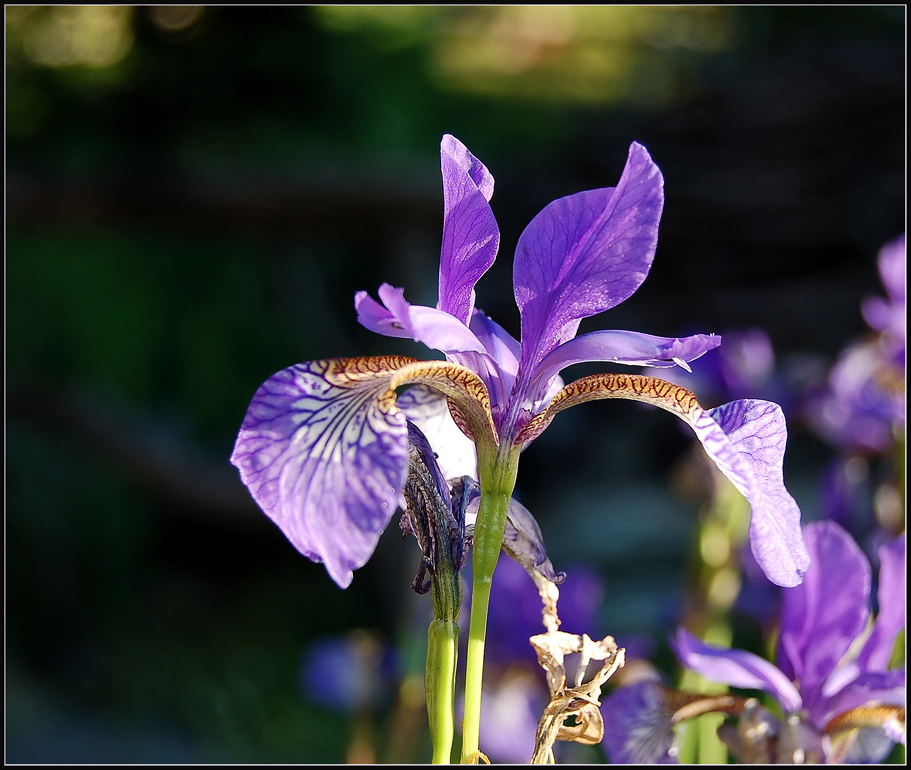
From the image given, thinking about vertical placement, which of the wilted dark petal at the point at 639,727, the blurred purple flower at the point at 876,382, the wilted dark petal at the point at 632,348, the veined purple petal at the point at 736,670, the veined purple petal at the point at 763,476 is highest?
the wilted dark petal at the point at 632,348

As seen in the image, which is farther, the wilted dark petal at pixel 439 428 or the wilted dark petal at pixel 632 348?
the wilted dark petal at pixel 439 428

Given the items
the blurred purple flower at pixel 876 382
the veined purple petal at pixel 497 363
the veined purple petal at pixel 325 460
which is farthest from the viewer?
the blurred purple flower at pixel 876 382

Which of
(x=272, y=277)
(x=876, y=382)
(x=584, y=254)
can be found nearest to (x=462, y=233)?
(x=584, y=254)

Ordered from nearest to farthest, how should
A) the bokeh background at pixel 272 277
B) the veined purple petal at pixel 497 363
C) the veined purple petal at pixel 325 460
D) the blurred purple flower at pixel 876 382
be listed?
1. the veined purple petal at pixel 325 460
2. the veined purple petal at pixel 497 363
3. the blurred purple flower at pixel 876 382
4. the bokeh background at pixel 272 277

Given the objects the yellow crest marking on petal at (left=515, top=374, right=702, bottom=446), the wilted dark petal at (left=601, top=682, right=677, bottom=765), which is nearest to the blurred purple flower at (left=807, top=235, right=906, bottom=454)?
the wilted dark petal at (left=601, top=682, right=677, bottom=765)

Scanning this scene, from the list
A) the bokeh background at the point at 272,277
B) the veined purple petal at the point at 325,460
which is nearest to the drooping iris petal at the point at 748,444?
the veined purple petal at the point at 325,460

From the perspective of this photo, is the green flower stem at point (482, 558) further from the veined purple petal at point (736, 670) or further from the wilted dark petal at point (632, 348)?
the veined purple petal at point (736, 670)

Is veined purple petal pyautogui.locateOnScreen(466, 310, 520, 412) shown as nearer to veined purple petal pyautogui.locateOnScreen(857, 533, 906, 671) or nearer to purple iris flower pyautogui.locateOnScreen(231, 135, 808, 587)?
purple iris flower pyautogui.locateOnScreen(231, 135, 808, 587)
